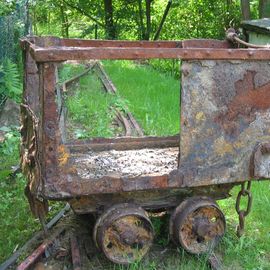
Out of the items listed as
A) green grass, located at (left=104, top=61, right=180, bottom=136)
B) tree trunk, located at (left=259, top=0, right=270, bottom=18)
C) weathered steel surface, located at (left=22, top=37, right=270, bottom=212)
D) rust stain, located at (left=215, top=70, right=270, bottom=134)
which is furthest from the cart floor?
tree trunk, located at (left=259, top=0, right=270, bottom=18)

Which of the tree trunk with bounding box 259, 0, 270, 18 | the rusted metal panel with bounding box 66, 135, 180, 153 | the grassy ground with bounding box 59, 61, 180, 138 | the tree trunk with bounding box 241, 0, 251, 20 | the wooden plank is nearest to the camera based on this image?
the wooden plank

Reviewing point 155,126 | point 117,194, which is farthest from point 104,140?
point 155,126

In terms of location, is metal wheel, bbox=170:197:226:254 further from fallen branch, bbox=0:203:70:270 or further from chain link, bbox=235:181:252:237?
fallen branch, bbox=0:203:70:270

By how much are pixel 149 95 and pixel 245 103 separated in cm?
687

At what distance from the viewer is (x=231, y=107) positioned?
3861mm

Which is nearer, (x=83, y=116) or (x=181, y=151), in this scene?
(x=181, y=151)

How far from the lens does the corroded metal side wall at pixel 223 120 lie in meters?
3.74

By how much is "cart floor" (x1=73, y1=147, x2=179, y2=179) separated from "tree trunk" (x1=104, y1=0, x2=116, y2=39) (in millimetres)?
19800

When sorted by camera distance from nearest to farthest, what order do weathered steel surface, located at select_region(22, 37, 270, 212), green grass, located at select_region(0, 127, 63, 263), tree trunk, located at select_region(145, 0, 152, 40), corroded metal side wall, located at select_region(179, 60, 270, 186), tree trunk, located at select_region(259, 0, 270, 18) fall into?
weathered steel surface, located at select_region(22, 37, 270, 212), corroded metal side wall, located at select_region(179, 60, 270, 186), green grass, located at select_region(0, 127, 63, 263), tree trunk, located at select_region(259, 0, 270, 18), tree trunk, located at select_region(145, 0, 152, 40)

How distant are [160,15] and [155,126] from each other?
19345 millimetres

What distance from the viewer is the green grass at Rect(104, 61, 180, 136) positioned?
823 cm

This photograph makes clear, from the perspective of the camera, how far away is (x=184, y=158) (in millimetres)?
3852

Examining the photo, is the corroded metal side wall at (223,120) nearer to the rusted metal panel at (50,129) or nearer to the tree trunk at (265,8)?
the rusted metal panel at (50,129)

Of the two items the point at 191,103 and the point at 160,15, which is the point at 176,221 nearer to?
the point at 191,103
